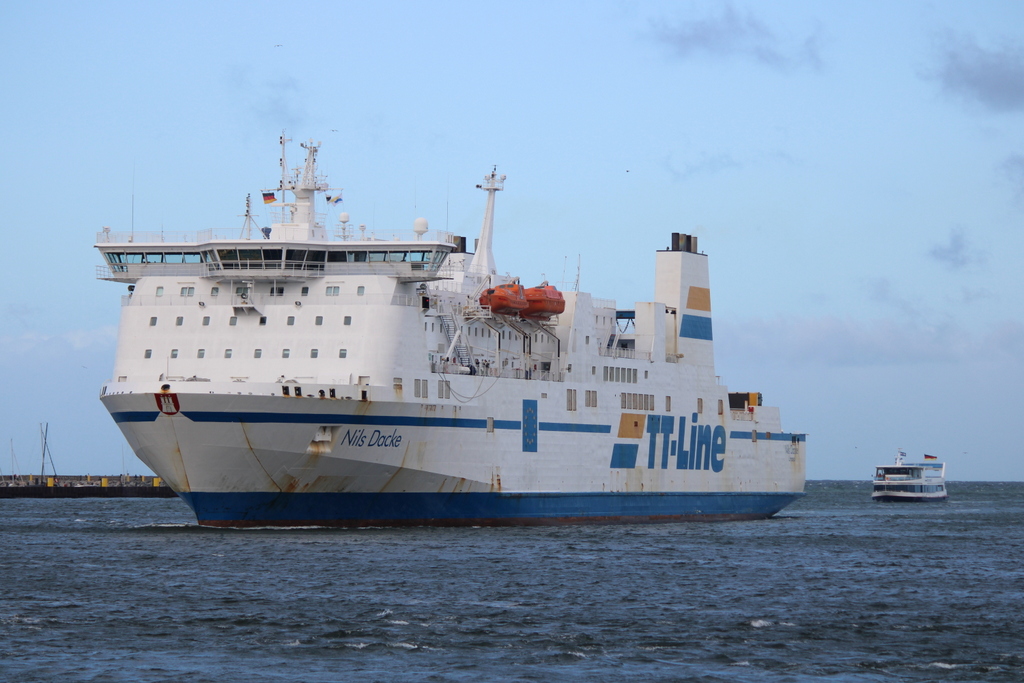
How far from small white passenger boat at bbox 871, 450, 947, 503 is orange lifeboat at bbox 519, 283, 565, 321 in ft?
166

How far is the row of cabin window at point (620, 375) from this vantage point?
50.1 m

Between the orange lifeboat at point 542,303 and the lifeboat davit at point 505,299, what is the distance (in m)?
0.35

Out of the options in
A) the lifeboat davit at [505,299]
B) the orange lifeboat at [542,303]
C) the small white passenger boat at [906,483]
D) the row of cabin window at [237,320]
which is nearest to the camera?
the row of cabin window at [237,320]

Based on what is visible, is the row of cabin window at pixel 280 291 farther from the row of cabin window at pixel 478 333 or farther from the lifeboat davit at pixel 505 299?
the lifeboat davit at pixel 505 299

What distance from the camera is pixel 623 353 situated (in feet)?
170

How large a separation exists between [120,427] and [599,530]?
16.0 m

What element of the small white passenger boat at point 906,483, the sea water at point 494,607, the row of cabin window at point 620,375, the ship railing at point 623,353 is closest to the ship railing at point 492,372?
the row of cabin window at point 620,375

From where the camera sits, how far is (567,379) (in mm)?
47906

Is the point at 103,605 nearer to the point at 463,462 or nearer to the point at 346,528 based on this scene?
the point at 346,528

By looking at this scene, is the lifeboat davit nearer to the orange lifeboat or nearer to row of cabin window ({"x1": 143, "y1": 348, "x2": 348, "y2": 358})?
the orange lifeboat

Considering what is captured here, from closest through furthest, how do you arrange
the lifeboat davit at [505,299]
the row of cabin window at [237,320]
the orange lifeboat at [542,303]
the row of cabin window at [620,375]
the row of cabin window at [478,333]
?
the row of cabin window at [237,320] → the row of cabin window at [478,333] → the lifeboat davit at [505,299] → the orange lifeboat at [542,303] → the row of cabin window at [620,375]

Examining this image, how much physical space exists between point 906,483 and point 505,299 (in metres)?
54.4

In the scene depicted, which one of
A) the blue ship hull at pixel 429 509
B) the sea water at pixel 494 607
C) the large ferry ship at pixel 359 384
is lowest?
the sea water at pixel 494 607

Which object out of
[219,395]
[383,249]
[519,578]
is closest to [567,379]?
[383,249]
